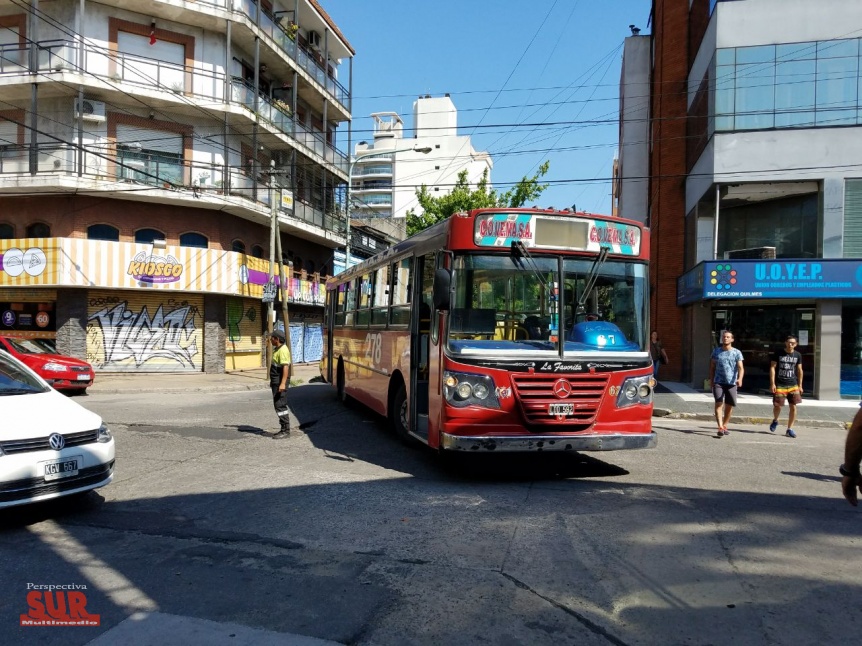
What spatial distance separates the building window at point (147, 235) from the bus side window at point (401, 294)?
55.5 feet

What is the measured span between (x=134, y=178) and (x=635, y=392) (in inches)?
812

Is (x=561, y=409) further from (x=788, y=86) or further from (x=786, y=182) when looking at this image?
(x=788, y=86)

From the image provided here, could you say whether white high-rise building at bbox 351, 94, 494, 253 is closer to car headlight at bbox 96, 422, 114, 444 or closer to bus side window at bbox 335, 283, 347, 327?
bus side window at bbox 335, 283, 347, 327

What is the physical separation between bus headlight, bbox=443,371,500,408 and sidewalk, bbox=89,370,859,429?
29.1 feet

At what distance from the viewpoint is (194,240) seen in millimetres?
24109

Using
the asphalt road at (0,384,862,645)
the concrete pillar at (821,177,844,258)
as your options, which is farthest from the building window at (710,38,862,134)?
the asphalt road at (0,384,862,645)

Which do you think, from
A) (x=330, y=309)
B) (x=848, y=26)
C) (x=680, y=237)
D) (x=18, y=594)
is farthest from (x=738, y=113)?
(x=18, y=594)

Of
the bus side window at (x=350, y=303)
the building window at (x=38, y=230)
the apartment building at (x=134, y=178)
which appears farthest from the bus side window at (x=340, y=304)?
the building window at (x=38, y=230)

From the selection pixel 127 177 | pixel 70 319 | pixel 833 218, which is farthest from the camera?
pixel 70 319

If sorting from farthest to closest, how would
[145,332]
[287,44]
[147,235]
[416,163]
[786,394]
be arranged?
[416,163]
[287,44]
[145,332]
[147,235]
[786,394]

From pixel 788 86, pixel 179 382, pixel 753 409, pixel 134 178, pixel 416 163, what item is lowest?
pixel 179 382

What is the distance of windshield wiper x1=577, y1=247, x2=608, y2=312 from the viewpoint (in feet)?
23.9

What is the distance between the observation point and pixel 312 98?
1221 inches

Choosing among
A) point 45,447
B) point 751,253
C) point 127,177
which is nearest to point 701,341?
point 751,253
